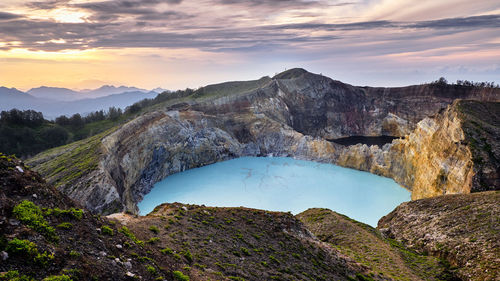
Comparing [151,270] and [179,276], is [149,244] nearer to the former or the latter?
[179,276]

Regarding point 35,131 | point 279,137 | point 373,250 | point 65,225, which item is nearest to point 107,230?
point 65,225

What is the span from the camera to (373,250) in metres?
21.3

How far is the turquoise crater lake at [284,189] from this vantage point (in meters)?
39.4

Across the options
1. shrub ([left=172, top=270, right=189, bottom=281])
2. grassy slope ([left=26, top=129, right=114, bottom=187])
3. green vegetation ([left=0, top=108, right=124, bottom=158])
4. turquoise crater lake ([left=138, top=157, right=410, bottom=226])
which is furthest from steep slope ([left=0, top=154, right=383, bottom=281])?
green vegetation ([left=0, top=108, right=124, bottom=158])

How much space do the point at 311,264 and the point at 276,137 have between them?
5268 centimetres

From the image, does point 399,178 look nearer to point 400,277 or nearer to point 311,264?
point 400,277

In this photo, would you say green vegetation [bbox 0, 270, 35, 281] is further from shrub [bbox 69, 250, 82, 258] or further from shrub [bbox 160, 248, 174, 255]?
shrub [bbox 160, 248, 174, 255]

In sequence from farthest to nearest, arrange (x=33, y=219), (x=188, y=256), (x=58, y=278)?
(x=188, y=256) → (x=33, y=219) → (x=58, y=278)

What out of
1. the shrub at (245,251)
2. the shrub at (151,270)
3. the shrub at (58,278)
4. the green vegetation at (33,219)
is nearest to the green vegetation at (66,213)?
the green vegetation at (33,219)

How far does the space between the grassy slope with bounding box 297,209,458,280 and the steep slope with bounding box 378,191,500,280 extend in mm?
1311

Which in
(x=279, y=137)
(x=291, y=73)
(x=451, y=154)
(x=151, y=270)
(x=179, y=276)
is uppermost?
(x=291, y=73)

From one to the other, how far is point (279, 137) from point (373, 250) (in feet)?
157

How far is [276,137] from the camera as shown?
68188mm

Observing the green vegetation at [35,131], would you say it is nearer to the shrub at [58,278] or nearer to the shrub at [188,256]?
the shrub at [188,256]
